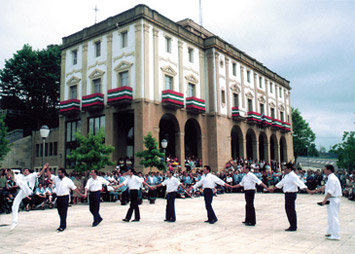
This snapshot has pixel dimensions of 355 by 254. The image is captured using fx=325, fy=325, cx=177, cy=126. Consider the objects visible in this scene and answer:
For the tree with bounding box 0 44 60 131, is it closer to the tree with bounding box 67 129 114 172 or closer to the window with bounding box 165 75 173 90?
the window with bounding box 165 75 173 90

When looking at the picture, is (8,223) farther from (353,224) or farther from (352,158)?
(352,158)

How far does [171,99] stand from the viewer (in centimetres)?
2892

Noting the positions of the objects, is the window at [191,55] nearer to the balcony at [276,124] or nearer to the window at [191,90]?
the window at [191,90]

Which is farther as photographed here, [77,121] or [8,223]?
[77,121]

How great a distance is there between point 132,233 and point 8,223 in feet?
18.1

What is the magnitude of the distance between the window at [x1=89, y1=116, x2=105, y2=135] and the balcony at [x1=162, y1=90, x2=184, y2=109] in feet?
20.4

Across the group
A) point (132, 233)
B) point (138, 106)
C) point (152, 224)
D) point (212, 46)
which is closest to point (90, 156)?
point (138, 106)

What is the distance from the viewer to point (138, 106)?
27500mm

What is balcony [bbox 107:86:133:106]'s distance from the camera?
90.0 ft

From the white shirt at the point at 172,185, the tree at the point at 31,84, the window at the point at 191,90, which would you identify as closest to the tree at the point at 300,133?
the window at the point at 191,90

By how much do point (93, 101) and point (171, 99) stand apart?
7.18 metres

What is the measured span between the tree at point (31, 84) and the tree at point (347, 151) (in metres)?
35.2

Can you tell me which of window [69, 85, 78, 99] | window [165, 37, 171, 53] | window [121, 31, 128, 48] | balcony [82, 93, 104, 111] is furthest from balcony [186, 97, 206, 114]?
window [69, 85, 78, 99]

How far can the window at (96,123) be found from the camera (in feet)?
100
